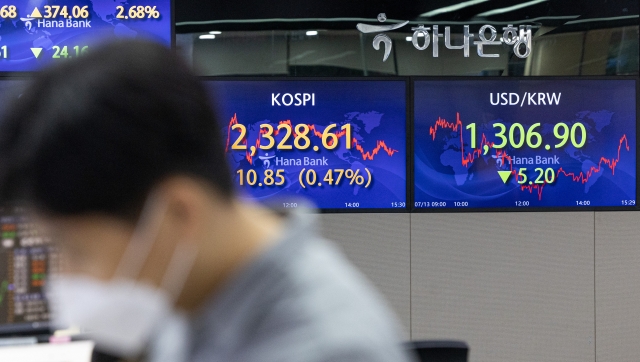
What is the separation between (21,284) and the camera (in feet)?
7.30

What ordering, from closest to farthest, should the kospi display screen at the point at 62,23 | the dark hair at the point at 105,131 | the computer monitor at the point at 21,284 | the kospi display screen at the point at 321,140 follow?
the dark hair at the point at 105,131, the computer monitor at the point at 21,284, the kospi display screen at the point at 62,23, the kospi display screen at the point at 321,140

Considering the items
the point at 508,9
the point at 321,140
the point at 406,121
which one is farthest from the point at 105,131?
the point at 508,9

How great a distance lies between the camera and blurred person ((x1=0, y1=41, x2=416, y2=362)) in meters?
0.69

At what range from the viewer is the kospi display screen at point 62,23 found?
4.21 m

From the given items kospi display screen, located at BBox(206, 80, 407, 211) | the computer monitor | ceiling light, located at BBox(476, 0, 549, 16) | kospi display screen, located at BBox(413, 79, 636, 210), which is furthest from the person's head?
ceiling light, located at BBox(476, 0, 549, 16)

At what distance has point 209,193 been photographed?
29.5 inches

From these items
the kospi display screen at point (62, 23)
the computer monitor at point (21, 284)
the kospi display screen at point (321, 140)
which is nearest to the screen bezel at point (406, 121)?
the kospi display screen at point (321, 140)

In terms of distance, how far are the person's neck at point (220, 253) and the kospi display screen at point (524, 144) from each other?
144 inches

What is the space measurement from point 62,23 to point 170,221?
3.83 meters

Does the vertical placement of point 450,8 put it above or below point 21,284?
above

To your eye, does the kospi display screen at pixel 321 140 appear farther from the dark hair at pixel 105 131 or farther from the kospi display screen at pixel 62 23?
the dark hair at pixel 105 131

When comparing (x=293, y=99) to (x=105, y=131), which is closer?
(x=105, y=131)

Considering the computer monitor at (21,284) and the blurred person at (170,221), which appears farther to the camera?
the computer monitor at (21,284)

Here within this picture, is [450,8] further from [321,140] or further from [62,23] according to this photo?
[62,23]
